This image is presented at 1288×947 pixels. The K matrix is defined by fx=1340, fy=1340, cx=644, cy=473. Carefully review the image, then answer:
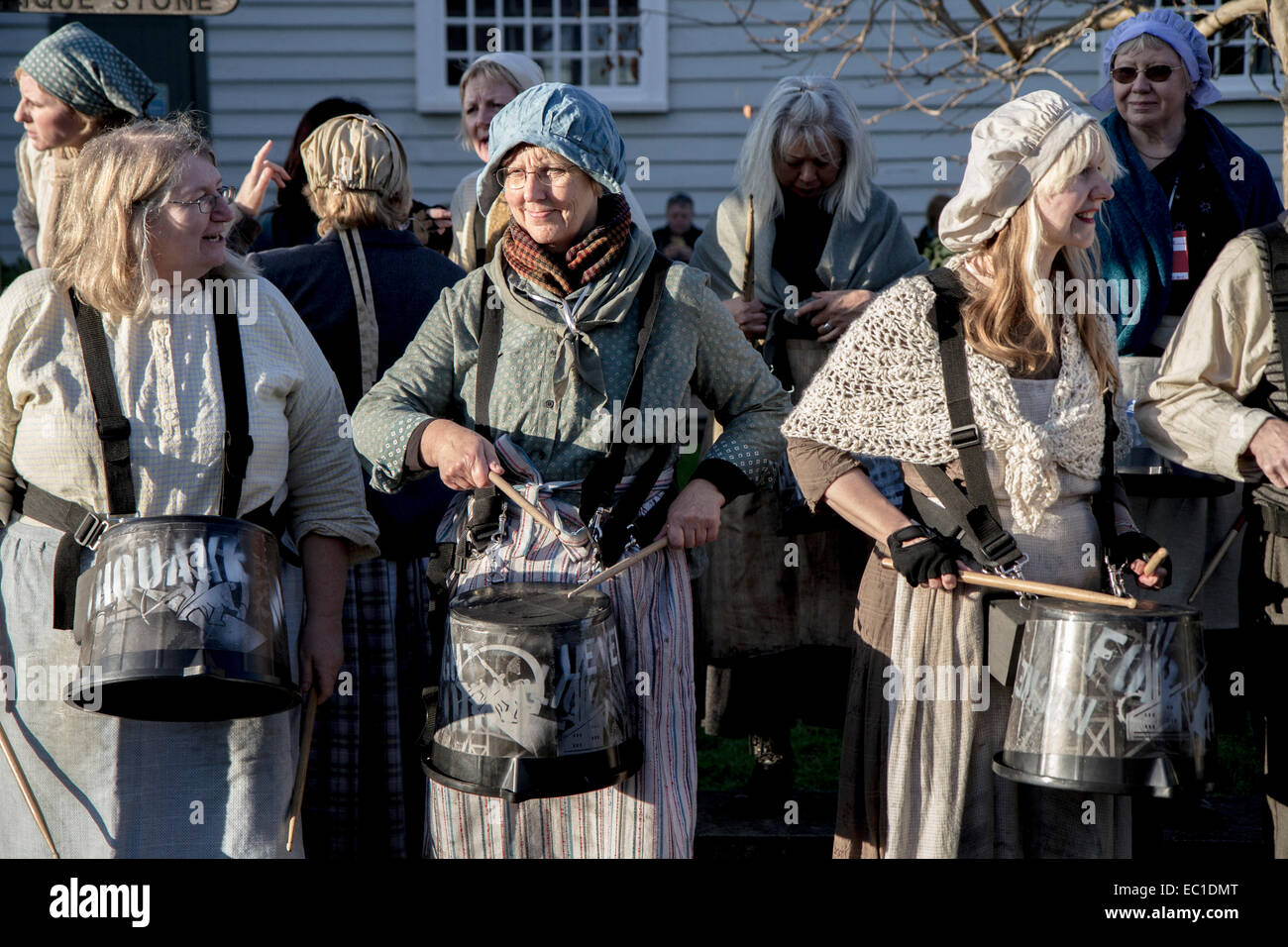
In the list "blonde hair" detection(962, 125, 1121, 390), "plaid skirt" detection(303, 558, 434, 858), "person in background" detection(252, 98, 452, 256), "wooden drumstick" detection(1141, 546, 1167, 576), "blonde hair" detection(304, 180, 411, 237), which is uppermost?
"person in background" detection(252, 98, 452, 256)

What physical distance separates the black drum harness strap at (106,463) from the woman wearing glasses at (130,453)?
0.5 inches

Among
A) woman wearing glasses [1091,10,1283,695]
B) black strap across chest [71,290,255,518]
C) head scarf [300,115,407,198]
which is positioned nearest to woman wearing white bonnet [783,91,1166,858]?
woman wearing glasses [1091,10,1283,695]

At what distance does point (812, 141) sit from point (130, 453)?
2.35 metres

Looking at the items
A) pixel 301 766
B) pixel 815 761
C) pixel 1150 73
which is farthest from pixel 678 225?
pixel 301 766

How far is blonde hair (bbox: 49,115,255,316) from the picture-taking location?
2619mm

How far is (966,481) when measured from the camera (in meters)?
2.83

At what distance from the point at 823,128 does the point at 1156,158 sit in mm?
1131

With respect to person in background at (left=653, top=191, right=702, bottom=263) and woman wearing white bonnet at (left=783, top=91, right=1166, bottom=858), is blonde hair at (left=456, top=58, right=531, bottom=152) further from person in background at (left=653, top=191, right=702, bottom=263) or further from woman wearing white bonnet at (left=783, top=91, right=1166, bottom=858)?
person in background at (left=653, top=191, right=702, bottom=263)

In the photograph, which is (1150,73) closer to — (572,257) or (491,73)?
(491,73)

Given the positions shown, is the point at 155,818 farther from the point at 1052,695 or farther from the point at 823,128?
the point at 823,128

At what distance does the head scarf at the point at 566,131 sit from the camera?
275cm

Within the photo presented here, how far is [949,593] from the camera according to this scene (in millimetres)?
2879

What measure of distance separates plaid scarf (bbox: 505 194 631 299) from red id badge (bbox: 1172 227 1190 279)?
2.13 meters
